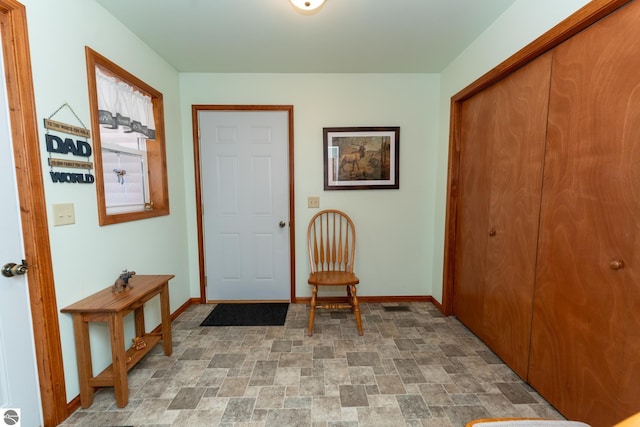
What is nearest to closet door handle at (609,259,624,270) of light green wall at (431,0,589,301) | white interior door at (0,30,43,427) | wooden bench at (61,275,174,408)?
light green wall at (431,0,589,301)

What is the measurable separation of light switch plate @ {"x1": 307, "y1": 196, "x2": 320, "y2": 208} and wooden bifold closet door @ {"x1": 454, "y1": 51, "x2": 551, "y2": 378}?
1.38 metres

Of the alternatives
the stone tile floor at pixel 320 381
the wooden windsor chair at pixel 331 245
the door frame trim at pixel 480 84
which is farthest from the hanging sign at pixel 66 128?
the door frame trim at pixel 480 84

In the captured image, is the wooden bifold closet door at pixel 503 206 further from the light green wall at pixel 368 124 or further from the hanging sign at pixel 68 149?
the hanging sign at pixel 68 149

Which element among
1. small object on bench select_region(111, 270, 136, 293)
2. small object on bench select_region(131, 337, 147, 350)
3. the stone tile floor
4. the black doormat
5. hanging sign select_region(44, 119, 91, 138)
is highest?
hanging sign select_region(44, 119, 91, 138)

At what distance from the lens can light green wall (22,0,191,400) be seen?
131 centimetres

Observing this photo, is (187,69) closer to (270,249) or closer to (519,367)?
(270,249)

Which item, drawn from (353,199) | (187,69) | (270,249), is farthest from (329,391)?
(187,69)

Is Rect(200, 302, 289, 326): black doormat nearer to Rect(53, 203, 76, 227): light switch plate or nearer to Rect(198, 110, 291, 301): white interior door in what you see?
Rect(198, 110, 291, 301): white interior door

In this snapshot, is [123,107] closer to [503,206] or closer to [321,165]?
[321,165]

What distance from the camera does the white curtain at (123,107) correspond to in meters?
1.71

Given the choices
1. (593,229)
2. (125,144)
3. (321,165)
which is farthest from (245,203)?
(593,229)

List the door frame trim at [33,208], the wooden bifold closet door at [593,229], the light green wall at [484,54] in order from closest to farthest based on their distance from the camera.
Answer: the wooden bifold closet door at [593,229], the door frame trim at [33,208], the light green wall at [484,54]

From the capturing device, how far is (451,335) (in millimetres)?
2189

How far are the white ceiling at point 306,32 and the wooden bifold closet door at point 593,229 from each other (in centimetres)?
79
